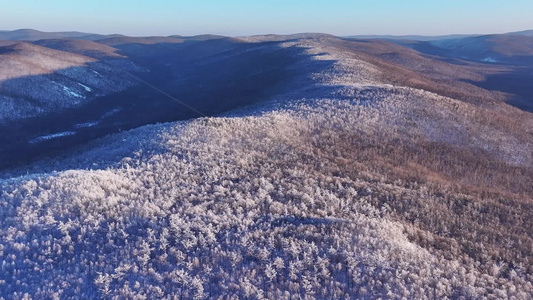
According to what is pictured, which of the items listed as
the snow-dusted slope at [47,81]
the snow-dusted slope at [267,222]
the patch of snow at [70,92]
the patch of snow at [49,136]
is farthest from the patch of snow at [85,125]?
the snow-dusted slope at [267,222]

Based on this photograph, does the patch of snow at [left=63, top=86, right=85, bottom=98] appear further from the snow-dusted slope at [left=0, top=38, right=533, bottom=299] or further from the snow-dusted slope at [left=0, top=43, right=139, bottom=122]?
the snow-dusted slope at [left=0, top=38, right=533, bottom=299]

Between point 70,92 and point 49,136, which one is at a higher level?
point 70,92

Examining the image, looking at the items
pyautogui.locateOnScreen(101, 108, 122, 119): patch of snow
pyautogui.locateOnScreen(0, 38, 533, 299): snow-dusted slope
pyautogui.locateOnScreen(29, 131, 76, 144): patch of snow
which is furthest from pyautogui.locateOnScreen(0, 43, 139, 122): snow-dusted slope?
pyautogui.locateOnScreen(0, 38, 533, 299): snow-dusted slope

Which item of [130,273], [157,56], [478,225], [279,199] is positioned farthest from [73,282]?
[157,56]

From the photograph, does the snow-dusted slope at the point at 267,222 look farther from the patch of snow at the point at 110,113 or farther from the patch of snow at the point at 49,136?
the patch of snow at the point at 110,113

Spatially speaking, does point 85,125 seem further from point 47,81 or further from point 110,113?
point 47,81

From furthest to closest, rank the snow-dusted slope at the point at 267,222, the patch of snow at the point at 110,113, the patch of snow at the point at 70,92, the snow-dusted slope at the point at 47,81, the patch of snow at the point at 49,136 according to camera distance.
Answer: the patch of snow at the point at 70,92 < the patch of snow at the point at 110,113 < the snow-dusted slope at the point at 47,81 < the patch of snow at the point at 49,136 < the snow-dusted slope at the point at 267,222

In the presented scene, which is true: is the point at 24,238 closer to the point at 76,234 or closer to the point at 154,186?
the point at 76,234

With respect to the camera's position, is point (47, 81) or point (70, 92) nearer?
point (47, 81)

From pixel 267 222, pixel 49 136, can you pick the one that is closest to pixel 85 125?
pixel 49 136
